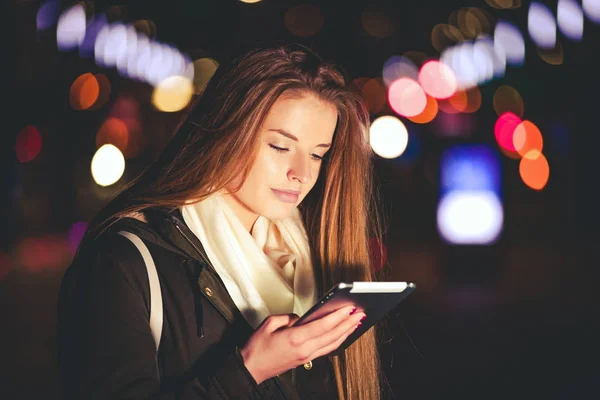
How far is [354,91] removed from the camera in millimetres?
3984

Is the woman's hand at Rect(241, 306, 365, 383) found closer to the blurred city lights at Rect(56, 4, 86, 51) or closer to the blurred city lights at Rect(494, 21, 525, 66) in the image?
the blurred city lights at Rect(56, 4, 86, 51)

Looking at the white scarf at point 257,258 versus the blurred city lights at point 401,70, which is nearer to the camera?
the white scarf at point 257,258

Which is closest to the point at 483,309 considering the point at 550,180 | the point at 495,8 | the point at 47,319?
the point at 47,319

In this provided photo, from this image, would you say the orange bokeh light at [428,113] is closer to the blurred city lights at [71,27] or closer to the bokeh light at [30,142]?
the bokeh light at [30,142]

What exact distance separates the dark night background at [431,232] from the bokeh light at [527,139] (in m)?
2.26

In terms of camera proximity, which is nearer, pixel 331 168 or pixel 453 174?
pixel 331 168

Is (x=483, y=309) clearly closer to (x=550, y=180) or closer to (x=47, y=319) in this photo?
(x=47, y=319)

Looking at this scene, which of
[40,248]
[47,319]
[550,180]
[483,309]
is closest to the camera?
[47,319]

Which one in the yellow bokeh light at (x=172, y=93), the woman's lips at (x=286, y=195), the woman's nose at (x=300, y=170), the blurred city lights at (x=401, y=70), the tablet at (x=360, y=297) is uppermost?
the blurred city lights at (x=401, y=70)

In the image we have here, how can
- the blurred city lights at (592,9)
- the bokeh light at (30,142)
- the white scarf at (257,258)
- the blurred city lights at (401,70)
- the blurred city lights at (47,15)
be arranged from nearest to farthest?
the white scarf at (257,258)
the blurred city lights at (592,9)
the blurred city lights at (47,15)
the bokeh light at (30,142)
the blurred city lights at (401,70)

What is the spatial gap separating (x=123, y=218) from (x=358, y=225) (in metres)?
1.22

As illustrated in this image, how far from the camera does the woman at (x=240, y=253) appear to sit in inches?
108

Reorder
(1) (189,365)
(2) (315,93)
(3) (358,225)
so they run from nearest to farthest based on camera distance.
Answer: (1) (189,365) < (2) (315,93) < (3) (358,225)

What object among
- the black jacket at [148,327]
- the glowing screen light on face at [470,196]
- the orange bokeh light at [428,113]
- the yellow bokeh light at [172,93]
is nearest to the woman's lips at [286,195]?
the black jacket at [148,327]
